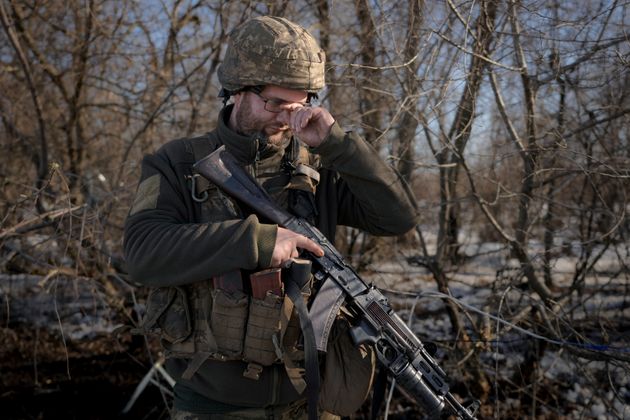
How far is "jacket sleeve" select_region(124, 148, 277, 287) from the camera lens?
1700 mm

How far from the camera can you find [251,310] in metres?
1.87

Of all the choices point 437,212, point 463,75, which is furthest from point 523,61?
point 437,212

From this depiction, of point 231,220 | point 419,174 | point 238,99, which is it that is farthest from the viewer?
point 419,174

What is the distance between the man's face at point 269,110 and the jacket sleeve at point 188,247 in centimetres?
42

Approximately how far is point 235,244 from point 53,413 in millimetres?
3245

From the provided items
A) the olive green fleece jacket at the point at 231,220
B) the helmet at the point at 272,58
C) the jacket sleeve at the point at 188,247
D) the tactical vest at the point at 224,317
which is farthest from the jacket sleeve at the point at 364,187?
the jacket sleeve at the point at 188,247

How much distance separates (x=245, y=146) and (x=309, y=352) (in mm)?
795

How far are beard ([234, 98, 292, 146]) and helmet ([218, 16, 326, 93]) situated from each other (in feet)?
0.29

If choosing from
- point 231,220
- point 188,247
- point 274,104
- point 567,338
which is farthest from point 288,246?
point 567,338

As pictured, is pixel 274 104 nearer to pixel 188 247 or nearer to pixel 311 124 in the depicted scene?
pixel 311 124

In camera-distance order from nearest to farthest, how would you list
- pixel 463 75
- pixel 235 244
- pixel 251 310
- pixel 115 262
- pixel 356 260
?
1. pixel 235 244
2. pixel 251 310
3. pixel 463 75
4. pixel 115 262
5. pixel 356 260

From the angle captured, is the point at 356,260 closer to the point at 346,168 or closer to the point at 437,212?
the point at 437,212

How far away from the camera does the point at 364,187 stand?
198cm

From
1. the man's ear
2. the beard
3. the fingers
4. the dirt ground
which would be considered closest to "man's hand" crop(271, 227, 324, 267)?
the fingers
